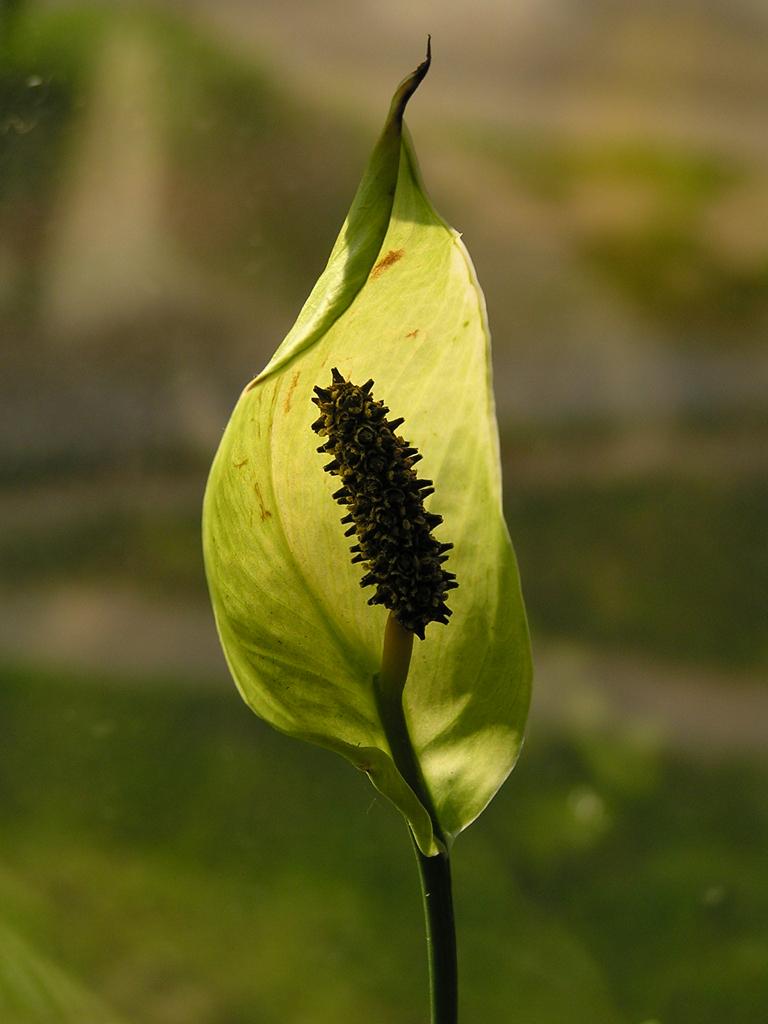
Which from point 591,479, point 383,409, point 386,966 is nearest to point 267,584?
point 383,409

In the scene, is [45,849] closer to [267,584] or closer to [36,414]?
[36,414]

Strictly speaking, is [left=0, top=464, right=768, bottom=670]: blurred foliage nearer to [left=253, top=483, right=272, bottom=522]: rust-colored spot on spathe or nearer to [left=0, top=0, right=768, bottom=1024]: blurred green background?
[left=0, top=0, right=768, bottom=1024]: blurred green background

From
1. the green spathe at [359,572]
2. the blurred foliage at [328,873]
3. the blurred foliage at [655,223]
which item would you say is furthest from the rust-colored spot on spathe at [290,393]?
the blurred foliage at [655,223]

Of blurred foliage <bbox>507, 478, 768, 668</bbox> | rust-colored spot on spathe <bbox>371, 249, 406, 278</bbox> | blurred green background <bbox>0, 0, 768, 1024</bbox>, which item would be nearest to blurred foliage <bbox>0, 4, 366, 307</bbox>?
blurred green background <bbox>0, 0, 768, 1024</bbox>

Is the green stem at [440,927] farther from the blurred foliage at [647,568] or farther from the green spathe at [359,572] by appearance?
the blurred foliage at [647,568]

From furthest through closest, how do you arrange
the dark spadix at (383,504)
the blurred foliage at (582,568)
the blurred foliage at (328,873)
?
the blurred foliage at (582,568)
the blurred foliage at (328,873)
the dark spadix at (383,504)

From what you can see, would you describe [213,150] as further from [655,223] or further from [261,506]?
[261,506]
